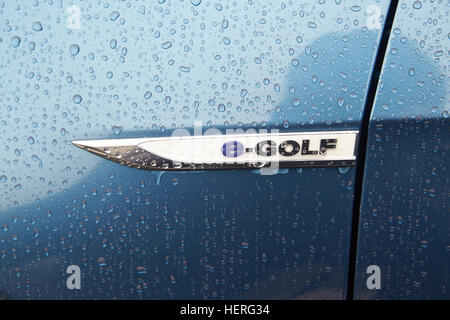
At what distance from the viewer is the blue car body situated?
932 millimetres

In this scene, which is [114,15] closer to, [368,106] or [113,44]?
[113,44]

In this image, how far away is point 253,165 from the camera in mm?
951

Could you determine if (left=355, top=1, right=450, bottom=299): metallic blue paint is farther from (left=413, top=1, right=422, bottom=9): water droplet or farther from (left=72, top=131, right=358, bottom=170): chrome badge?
(left=72, top=131, right=358, bottom=170): chrome badge

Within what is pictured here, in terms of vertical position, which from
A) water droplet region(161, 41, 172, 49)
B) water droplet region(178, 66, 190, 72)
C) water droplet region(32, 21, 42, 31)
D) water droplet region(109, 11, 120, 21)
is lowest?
water droplet region(178, 66, 190, 72)

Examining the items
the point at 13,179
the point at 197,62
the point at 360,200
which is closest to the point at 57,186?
the point at 13,179

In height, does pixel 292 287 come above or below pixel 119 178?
below

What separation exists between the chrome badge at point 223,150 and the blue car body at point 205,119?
23 millimetres

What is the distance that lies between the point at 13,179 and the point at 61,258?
25cm

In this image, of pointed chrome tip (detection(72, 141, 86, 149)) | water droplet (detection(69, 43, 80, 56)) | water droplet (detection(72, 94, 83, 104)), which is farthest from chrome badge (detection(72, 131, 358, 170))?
water droplet (detection(69, 43, 80, 56))

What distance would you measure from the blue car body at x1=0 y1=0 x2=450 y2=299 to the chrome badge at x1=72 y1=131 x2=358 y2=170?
23mm

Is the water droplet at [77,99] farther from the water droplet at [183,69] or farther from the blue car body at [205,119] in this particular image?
the water droplet at [183,69]

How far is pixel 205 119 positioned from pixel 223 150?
0.31ft

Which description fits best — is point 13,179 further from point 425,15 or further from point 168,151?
point 425,15

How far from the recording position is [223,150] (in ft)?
3.10
